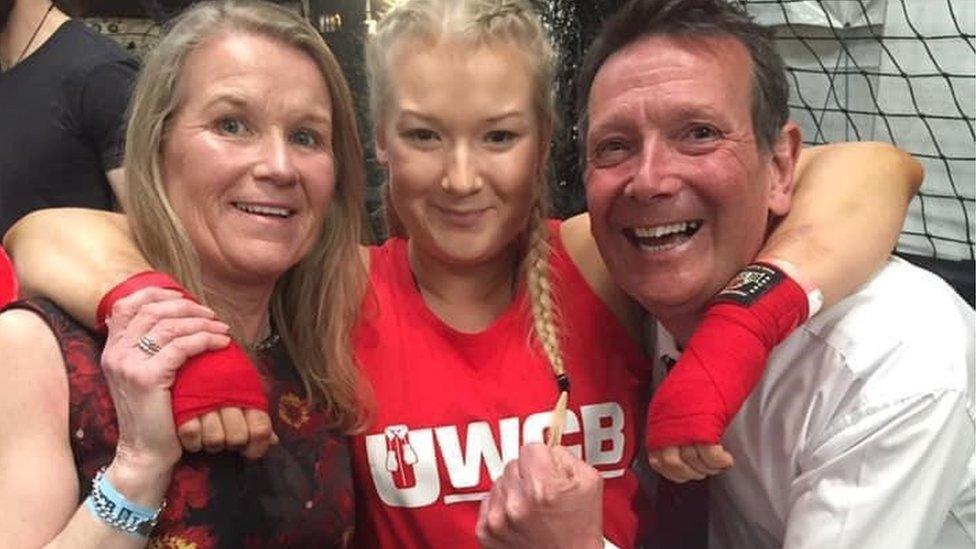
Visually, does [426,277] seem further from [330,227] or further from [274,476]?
[274,476]

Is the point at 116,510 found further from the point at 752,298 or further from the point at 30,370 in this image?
the point at 752,298

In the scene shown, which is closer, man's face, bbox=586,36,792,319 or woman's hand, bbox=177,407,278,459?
woman's hand, bbox=177,407,278,459

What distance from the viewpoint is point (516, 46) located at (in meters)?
1.32

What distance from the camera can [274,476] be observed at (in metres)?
1.18

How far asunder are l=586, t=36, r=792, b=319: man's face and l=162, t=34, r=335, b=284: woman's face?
38cm

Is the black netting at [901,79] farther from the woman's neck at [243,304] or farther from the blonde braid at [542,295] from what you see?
the woman's neck at [243,304]

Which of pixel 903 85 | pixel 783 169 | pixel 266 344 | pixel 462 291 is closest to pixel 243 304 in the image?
pixel 266 344

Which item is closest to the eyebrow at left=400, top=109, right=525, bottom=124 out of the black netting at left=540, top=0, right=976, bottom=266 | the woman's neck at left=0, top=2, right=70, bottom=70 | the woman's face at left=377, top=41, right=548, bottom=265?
the woman's face at left=377, top=41, right=548, bottom=265

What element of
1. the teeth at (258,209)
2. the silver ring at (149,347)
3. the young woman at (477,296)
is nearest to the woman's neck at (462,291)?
the young woman at (477,296)

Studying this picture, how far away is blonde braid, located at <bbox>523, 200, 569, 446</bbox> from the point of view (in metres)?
1.32

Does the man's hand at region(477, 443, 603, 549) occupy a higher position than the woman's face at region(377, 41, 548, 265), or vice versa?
the woman's face at region(377, 41, 548, 265)

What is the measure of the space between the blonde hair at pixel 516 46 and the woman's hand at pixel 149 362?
0.47 meters

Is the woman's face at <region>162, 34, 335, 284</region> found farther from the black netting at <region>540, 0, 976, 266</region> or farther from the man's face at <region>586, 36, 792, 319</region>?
the black netting at <region>540, 0, 976, 266</region>

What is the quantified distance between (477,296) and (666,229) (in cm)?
32
